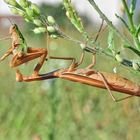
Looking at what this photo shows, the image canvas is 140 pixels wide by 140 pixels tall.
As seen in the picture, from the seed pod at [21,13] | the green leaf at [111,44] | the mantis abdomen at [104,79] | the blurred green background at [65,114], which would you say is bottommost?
the blurred green background at [65,114]

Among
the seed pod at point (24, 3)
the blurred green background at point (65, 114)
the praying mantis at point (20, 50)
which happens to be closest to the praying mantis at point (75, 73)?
the praying mantis at point (20, 50)

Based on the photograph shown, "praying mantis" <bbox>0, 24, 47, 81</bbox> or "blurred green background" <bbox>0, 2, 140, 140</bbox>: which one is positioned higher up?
"praying mantis" <bbox>0, 24, 47, 81</bbox>

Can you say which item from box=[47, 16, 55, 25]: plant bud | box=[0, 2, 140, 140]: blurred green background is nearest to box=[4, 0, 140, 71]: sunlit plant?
box=[47, 16, 55, 25]: plant bud

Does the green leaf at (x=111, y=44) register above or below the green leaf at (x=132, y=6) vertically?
below

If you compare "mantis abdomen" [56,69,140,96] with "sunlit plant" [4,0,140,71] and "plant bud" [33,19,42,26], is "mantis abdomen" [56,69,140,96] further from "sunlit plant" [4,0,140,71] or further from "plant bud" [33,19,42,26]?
"plant bud" [33,19,42,26]

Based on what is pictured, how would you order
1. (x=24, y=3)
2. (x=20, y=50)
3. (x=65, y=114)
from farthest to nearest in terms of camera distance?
(x=65, y=114) → (x=20, y=50) → (x=24, y=3)

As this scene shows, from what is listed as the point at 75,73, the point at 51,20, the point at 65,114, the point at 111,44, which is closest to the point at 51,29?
the point at 51,20

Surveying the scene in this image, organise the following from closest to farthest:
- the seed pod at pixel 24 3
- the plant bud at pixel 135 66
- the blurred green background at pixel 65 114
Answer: the plant bud at pixel 135 66, the seed pod at pixel 24 3, the blurred green background at pixel 65 114

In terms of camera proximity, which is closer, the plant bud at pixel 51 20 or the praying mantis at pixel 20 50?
the plant bud at pixel 51 20

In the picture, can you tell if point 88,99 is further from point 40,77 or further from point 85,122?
point 40,77

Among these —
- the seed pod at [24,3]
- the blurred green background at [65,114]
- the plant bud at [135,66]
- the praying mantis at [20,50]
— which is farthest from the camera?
the blurred green background at [65,114]

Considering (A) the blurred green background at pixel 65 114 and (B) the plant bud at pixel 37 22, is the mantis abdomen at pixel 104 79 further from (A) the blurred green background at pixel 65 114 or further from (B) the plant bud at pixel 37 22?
(A) the blurred green background at pixel 65 114

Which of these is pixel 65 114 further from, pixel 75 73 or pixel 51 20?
pixel 51 20
